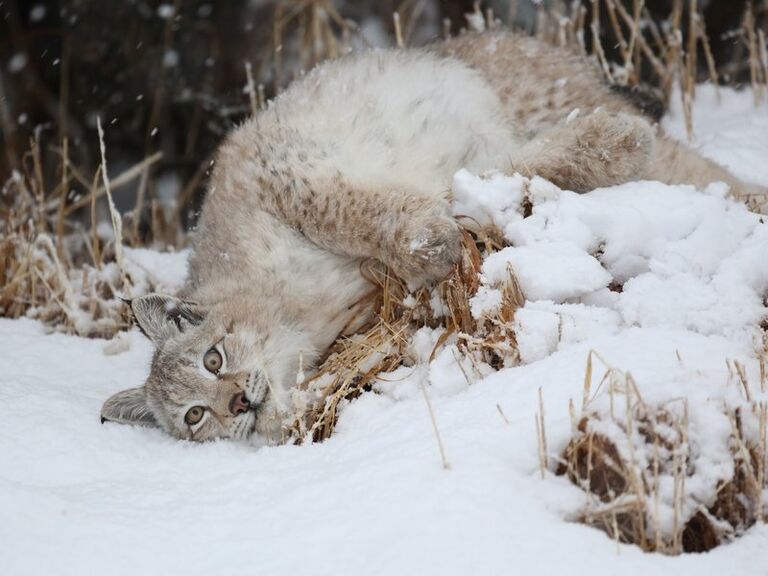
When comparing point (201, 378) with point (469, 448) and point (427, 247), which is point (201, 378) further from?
point (469, 448)

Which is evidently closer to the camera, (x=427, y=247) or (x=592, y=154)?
(x=427, y=247)

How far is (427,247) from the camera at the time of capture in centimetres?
354

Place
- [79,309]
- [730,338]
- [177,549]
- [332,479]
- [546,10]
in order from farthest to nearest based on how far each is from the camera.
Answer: [546,10] → [79,309] → [730,338] → [332,479] → [177,549]

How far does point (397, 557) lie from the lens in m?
2.25

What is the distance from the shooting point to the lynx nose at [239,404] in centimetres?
357

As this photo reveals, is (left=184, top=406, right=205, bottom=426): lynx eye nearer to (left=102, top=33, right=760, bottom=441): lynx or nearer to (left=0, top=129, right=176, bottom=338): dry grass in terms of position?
(left=102, top=33, right=760, bottom=441): lynx

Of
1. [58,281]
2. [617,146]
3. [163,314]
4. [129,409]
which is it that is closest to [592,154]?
[617,146]

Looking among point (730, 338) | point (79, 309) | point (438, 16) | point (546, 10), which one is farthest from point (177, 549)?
point (438, 16)

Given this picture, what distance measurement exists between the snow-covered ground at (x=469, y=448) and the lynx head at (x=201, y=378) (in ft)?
0.51

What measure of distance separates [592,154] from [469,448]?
5.48 feet

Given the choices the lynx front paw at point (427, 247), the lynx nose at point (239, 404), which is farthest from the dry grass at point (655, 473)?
the lynx nose at point (239, 404)

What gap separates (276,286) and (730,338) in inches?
74.4

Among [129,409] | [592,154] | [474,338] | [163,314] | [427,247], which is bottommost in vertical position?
[129,409]

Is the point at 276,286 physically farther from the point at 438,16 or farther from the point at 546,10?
the point at 438,16
